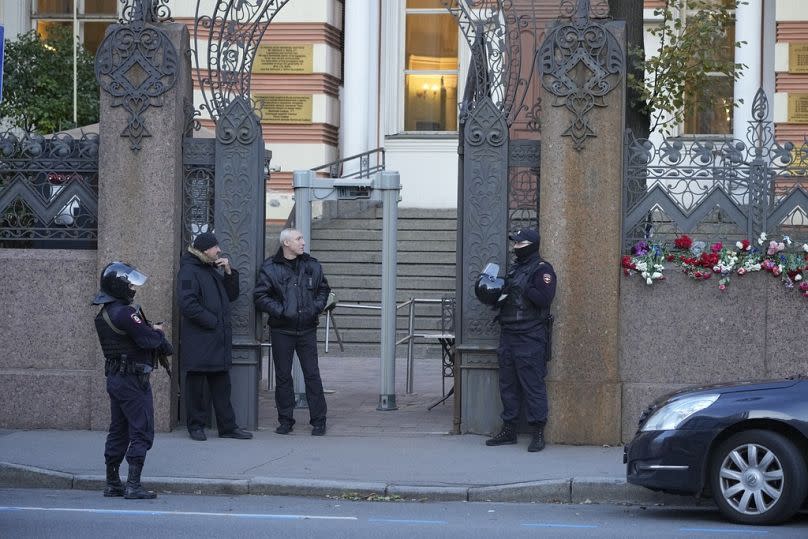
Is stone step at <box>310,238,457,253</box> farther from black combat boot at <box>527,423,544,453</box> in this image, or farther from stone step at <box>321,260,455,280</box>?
black combat boot at <box>527,423,544,453</box>

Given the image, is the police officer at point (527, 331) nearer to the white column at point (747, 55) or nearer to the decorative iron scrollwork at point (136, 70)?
the decorative iron scrollwork at point (136, 70)

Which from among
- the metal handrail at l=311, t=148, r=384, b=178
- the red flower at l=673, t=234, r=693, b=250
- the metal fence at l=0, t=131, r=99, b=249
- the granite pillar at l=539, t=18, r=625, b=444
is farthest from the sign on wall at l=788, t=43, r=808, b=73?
the metal fence at l=0, t=131, r=99, b=249

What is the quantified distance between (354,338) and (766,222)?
28.7ft

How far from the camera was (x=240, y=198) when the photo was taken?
13.8 m

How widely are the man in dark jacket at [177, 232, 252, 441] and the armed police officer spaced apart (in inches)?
92.8

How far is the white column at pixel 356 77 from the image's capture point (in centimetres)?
2430

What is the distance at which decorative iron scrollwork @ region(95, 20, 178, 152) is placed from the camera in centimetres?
1357

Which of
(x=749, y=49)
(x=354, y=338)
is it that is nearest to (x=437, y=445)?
(x=354, y=338)

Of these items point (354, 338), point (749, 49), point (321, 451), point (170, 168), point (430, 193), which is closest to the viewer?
point (321, 451)

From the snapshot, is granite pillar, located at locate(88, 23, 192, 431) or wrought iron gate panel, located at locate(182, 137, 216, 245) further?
wrought iron gate panel, located at locate(182, 137, 216, 245)

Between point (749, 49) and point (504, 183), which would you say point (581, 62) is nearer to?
point (504, 183)

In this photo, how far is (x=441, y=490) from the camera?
36.4ft

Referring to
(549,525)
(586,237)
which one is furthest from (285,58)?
(549,525)

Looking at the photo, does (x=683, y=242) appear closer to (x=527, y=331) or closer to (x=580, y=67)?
(x=527, y=331)
